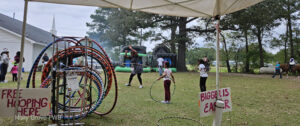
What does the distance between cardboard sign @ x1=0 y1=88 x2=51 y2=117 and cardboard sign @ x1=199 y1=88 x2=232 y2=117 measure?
8.50ft

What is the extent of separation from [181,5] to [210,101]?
6.34ft

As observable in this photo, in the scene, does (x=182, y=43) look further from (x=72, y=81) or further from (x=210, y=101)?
(x=72, y=81)

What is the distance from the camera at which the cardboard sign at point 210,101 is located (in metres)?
2.85

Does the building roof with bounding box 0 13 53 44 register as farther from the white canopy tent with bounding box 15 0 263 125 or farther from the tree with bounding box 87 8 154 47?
the white canopy tent with bounding box 15 0 263 125

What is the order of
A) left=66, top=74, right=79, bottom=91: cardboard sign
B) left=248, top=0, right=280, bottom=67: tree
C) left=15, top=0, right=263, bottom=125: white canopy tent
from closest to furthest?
left=15, top=0, right=263, bottom=125: white canopy tent, left=66, top=74, right=79, bottom=91: cardboard sign, left=248, top=0, right=280, bottom=67: tree

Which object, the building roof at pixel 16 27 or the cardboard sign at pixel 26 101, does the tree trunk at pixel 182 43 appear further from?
the cardboard sign at pixel 26 101

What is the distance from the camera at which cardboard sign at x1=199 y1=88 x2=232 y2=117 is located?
2.85 metres

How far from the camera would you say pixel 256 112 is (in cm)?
509

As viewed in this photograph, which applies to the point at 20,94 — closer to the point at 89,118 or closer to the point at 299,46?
the point at 89,118

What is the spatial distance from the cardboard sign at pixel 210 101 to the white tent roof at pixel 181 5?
1495 millimetres

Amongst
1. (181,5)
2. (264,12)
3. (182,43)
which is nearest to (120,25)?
(182,43)

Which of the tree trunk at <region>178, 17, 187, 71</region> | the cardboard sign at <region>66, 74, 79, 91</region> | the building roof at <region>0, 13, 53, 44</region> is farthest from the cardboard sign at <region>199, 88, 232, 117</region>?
the building roof at <region>0, 13, 53, 44</region>

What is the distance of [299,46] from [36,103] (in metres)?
34.5

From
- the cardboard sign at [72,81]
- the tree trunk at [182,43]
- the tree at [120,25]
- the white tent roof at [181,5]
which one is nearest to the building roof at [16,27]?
the tree at [120,25]
